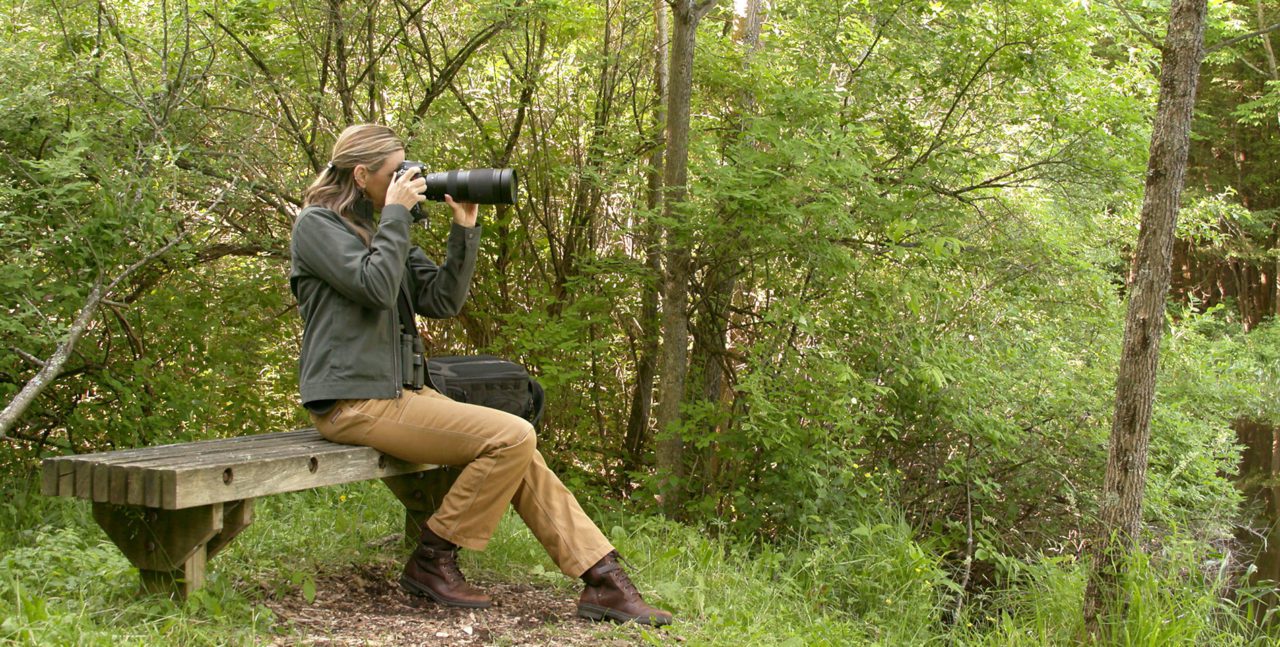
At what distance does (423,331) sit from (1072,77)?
4.41 m

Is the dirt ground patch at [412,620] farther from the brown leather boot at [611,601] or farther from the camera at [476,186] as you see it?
the camera at [476,186]

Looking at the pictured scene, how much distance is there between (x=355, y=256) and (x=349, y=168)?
43cm

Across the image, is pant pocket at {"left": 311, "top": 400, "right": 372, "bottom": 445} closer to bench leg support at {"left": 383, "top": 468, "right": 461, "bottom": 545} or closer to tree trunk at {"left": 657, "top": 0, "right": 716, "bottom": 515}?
bench leg support at {"left": 383, "top": 468, "right": 461, "bottom": 545}

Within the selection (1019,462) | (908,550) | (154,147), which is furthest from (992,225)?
(154,147)

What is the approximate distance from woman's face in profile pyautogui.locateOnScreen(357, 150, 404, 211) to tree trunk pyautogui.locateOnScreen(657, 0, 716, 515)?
234 cm

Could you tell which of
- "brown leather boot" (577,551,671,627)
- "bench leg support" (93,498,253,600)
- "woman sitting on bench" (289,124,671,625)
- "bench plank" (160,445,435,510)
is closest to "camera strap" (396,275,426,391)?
"woman sitting on bench" (289,124,671,625)

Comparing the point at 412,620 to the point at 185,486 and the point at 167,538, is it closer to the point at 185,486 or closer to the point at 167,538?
the point at 167,538

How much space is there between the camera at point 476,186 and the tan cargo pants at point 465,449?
2.34 feet

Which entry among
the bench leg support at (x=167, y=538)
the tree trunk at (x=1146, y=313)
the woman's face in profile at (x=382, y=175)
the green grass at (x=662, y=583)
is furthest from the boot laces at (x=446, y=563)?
the tree trunk at (x=1146, y=313)

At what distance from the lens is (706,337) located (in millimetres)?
6625

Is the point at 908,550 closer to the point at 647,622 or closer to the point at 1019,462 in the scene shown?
the point at 1019,462

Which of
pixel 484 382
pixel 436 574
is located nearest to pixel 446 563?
pixel 436 574

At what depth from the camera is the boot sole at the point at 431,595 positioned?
3521 mm

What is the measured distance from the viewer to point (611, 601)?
140 inches
